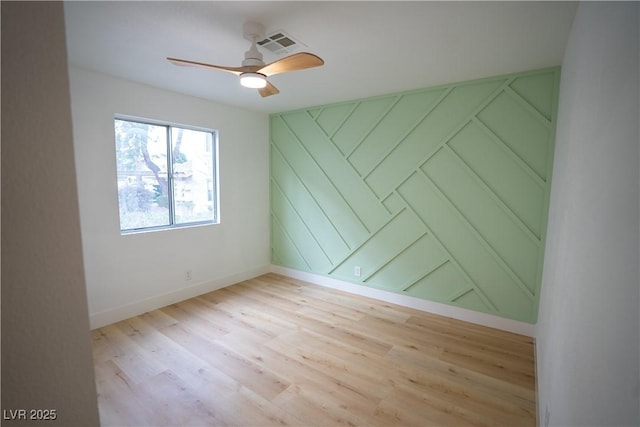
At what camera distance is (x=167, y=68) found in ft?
8.61

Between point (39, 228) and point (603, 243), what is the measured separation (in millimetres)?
1387

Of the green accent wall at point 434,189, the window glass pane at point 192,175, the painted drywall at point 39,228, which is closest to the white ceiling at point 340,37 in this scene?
the green accent wall at point 434,189

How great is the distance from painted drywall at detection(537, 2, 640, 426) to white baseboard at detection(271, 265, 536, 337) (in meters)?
1.62

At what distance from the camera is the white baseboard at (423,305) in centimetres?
285

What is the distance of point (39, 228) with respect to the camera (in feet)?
1.65

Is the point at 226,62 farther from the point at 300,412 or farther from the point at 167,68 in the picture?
the point at 300,412

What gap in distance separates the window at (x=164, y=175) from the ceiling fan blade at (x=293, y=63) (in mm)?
1951

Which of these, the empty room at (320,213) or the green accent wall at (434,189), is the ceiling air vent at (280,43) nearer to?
the empty room at (320,213)

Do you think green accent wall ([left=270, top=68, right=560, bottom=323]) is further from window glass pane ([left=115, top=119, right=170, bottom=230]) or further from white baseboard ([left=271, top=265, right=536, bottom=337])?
window glass pane ([left=115, top=119, right=170, bottom=230])

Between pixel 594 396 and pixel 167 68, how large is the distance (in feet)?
11.1

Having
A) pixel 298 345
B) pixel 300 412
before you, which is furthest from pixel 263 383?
pixel 298 345

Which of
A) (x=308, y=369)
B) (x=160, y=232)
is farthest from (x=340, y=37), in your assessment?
(x=160, y=232)

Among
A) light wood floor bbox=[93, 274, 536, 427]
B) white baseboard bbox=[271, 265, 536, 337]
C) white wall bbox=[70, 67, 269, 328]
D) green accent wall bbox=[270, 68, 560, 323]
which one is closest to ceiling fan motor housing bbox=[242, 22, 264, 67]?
white wall bbox=[70, 67, 269, 328]

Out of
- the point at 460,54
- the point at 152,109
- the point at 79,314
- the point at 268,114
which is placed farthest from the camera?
the point at 268,114
